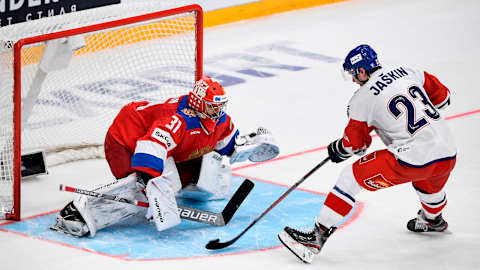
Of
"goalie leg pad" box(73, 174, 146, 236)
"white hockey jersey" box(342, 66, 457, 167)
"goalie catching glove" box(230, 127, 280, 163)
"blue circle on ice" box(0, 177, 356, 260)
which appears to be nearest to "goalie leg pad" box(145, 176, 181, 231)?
"blue circle on ice" box(0, 177, 356, 260)

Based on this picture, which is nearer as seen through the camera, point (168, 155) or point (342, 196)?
point (342, 196)

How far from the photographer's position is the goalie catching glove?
5.61 metres

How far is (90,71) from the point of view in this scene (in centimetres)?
653

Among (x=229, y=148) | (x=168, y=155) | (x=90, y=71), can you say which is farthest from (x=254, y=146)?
(x=90, y=71)

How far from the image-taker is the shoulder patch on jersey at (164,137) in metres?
5.00

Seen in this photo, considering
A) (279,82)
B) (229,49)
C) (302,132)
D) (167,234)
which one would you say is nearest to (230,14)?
(229,49)

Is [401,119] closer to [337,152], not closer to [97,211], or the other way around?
[337,152]

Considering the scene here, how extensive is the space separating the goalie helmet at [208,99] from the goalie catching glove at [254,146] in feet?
1.50

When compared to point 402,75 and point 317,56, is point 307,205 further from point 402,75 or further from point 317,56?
point 317,56

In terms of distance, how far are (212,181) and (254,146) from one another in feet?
1.09

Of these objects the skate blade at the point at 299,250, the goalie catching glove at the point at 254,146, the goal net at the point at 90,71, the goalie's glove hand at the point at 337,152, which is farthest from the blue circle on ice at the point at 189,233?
the goal net at the point at 90,71

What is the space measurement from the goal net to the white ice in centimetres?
25

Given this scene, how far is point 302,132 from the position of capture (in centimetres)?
697

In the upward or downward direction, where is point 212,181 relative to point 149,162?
downward
